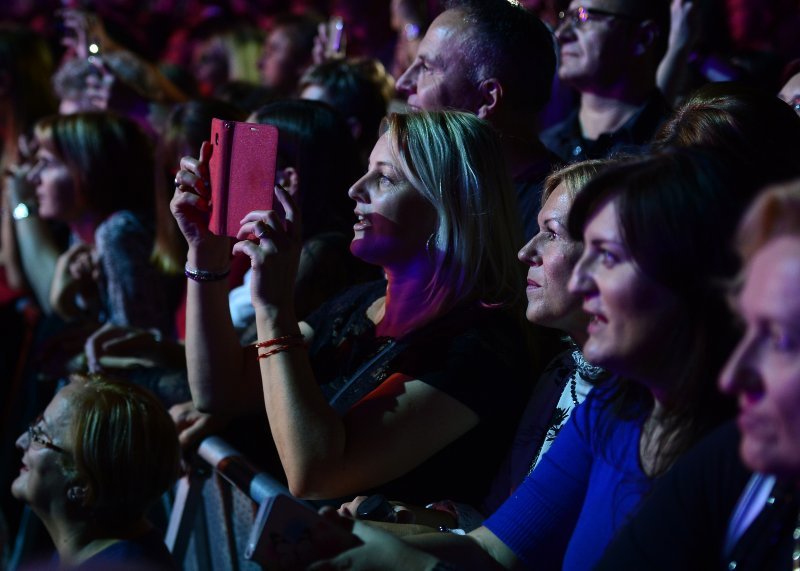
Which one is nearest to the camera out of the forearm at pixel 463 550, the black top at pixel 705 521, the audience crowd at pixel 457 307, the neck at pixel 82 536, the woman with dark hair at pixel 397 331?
the black top at pixel 705 521

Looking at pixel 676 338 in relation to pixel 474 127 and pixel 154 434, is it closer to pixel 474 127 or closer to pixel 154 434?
pixel 474 127

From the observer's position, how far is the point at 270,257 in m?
2.20

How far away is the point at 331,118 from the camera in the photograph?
3141 mm

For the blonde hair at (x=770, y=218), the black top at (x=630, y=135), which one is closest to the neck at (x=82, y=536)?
the black top at (x=630, y=135)

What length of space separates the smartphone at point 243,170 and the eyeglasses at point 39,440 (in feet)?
2.17

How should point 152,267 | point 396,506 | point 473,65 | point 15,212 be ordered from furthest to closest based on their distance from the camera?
point 15,212 < point 152,267 < point 473,65 < point 396,506

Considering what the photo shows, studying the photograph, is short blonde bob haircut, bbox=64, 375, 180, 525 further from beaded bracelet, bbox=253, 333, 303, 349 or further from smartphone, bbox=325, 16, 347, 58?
smartphone, bbox=325, 16, 347, 58

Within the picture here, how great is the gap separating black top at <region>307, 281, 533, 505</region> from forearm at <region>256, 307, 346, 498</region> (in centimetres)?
16

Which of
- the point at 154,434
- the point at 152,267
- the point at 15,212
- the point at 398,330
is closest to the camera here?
the point at 398,330

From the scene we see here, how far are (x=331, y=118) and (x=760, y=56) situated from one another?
1.74 meters

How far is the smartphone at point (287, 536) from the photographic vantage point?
1.52 metres

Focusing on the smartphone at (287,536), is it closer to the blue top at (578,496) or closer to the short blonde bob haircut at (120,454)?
the blue top at (578,496)

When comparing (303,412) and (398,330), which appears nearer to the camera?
(303,412)

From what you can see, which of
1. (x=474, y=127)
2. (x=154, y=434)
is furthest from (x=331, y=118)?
(x=154, y=434)
